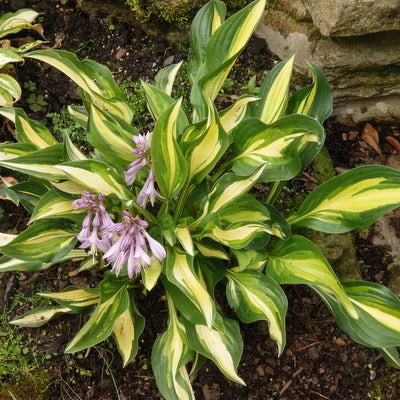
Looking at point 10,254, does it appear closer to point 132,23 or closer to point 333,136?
point 132,23

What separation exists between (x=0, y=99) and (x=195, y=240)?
122 cm

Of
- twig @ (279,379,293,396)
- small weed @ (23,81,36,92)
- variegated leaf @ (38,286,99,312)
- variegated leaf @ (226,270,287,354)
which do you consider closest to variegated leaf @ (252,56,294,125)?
variegated leaf @ (226,270,287,354)

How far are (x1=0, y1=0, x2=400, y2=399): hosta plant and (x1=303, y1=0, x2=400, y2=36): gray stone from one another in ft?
1.49

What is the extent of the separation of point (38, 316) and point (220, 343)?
83 cm

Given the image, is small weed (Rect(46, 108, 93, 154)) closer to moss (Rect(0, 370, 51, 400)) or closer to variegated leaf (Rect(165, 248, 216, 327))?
variegated leaf (Rect(165, 248, 216, 327))

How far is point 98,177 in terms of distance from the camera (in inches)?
64.4

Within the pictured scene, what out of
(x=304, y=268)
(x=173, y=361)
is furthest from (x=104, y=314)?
(x=304, y=268)

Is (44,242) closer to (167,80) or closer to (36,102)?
(167,80)

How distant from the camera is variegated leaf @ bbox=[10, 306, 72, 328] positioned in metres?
A: 2.08

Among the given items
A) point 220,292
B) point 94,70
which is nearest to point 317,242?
point 220,292

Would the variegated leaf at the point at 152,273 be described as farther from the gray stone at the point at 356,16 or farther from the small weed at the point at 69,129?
the gray stone at the point at 356,16

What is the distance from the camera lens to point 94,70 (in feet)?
6.26

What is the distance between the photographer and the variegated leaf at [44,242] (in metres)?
1.72

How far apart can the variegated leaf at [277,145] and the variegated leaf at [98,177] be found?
0.47 meters
